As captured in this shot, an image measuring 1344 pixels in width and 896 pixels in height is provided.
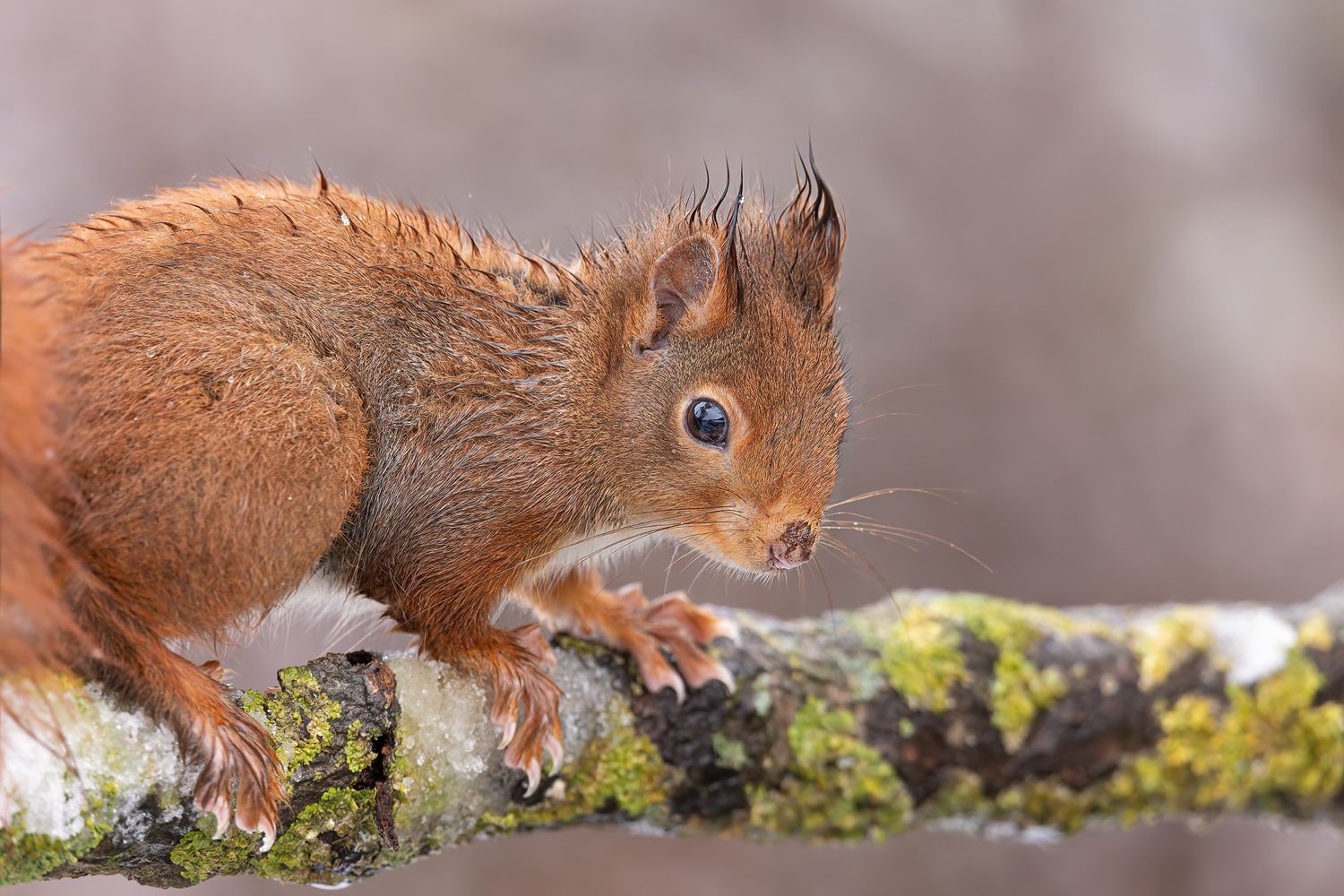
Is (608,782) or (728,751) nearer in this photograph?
(608,782)

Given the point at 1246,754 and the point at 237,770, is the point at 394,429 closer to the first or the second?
the point at 237,770

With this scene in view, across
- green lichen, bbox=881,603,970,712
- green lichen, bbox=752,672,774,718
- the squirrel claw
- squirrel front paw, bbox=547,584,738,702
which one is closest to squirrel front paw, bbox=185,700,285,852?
the squirrel claw

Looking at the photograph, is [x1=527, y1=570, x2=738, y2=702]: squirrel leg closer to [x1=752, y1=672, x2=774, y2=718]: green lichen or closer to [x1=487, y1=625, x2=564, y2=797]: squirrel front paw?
[x1=752, y1=672, x2=774, y2=718]: green lichen

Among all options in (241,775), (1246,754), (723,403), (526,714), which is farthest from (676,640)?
(1246,754)

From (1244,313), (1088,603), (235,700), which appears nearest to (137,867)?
(235,700)

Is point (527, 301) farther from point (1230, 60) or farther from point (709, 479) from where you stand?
point (1230, 60)
